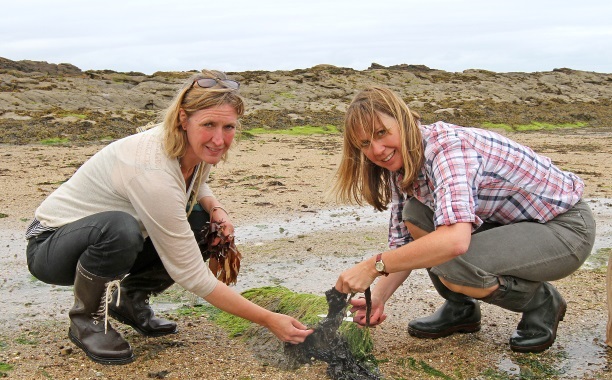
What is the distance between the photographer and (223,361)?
330 centimetres

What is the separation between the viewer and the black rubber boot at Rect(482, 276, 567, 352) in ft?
10.9

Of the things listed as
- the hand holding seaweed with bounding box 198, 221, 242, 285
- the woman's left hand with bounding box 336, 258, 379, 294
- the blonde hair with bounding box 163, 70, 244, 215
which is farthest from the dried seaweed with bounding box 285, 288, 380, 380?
the blonde hair with bounding box 163, 70, 244, 215

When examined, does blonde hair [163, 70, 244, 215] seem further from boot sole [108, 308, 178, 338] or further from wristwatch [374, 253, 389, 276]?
boot sole [108, 308, 178, 338]

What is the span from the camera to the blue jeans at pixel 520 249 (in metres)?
3.12

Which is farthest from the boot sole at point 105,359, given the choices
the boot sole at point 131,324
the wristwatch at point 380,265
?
the wristwatch at point 380,265

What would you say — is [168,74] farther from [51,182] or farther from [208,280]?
[208,280]

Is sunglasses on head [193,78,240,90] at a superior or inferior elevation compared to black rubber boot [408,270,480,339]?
superior

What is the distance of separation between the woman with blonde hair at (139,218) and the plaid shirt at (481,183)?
82 centimetres

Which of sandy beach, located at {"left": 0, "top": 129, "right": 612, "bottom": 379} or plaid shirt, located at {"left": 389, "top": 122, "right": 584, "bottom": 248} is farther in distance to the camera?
sandy beach, located at {"left": 0, "top": 129, "right": 612, "bottom": 379}

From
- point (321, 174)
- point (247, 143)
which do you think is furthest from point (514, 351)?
point (247, 143)

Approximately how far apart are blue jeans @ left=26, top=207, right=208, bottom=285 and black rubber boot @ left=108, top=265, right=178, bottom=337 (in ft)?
1.13

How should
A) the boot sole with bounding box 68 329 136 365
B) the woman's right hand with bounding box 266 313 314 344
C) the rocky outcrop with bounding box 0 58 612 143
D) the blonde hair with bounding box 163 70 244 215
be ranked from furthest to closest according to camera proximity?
the rocky outcrop with bounding box 0 58 612 143 → the boot sole with bounding box 68 329 136 365 → the woman's right hand with bounding box 266 313 314 344 → the blonde hair with bounding box 163 70 244 215

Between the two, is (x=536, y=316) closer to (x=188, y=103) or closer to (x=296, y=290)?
(x=296, y=290)

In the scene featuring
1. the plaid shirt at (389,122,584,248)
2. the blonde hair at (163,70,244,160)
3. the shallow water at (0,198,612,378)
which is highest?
the blonde hair at (163,70,244,160)
